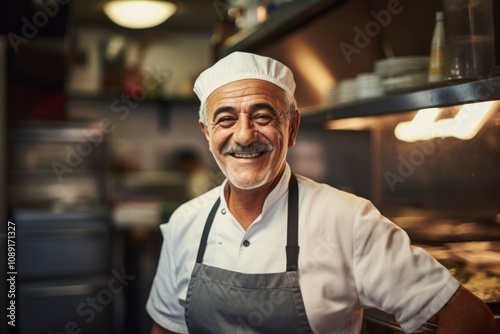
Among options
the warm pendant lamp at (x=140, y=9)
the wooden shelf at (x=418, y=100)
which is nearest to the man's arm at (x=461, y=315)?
the wooden shelf at (x=418, y=100)

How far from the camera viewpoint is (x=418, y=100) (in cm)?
128

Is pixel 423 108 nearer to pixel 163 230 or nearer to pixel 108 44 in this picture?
pixel 163 230

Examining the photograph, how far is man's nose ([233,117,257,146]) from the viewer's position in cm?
105

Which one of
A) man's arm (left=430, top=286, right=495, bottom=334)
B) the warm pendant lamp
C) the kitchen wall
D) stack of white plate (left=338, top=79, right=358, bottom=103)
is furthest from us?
the kitchen wall

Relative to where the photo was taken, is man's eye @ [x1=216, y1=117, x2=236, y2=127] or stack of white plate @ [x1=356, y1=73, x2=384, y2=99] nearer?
man's eye @ [x1=216, y1=117, x2=236, y2=127]

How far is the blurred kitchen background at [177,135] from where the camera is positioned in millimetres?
1339

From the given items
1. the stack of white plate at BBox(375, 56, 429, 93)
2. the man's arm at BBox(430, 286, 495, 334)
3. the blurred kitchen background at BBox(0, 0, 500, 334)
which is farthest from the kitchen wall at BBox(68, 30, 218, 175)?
the man's arm at BBox(430, 286, 495, 334)

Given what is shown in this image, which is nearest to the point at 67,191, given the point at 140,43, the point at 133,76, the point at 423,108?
the point at 133,76

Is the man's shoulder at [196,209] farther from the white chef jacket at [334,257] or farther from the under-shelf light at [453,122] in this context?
the under-shelf light at [453,122]

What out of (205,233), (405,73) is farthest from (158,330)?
(405,73)

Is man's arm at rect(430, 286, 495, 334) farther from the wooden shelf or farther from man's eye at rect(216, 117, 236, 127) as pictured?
man's eye at rect(216, 117, 236, 127)

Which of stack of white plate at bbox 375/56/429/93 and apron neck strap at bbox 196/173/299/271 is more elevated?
stack of white plate at bbox 375/56/429/93

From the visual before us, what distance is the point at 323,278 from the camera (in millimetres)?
1104

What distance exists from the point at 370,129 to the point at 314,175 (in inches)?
9.9
